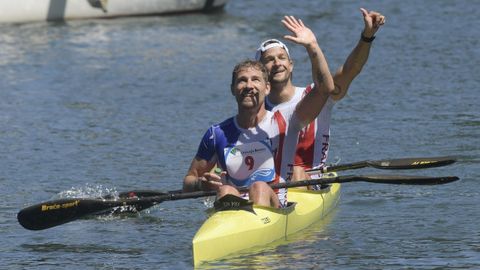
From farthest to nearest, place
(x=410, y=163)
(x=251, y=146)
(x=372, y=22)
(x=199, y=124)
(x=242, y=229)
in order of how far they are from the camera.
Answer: (x=199, y=124), (x=410, y=163), (x=372, y=22), (x=251, y=146), (x=242, y=229)

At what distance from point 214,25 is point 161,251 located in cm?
1772

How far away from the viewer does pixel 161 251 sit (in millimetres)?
11156

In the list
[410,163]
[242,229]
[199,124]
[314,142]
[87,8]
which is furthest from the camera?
[87,8]

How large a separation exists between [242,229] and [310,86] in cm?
216

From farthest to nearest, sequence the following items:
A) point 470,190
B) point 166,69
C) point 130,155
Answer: point 166,69 → point 130,155 → point 470,190

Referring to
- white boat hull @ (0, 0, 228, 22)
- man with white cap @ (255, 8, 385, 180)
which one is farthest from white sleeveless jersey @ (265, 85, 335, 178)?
white boat hull @ (0, 0, 228, 22)

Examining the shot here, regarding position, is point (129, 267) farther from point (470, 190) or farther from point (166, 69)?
point (166, 69)

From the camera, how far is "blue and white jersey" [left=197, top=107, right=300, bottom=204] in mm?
10812

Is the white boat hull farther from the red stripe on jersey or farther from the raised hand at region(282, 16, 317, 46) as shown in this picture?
the raised hand at region(282, 16, 317, 46)

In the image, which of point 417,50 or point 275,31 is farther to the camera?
point 275,31

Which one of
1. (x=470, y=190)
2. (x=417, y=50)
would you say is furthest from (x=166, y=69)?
(x=470, y=190)

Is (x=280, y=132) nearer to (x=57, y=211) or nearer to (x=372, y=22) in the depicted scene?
(x=372, y=22)

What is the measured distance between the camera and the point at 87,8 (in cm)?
2947

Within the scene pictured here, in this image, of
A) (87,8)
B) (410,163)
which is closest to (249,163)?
(410,163)
